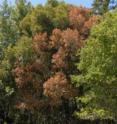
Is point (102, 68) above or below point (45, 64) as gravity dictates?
above

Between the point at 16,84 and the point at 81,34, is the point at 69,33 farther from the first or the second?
the point at 16,84

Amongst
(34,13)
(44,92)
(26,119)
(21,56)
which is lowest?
(26,119)

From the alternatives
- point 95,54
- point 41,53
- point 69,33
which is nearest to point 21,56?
point 41,53

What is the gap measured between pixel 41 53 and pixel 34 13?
2.31m

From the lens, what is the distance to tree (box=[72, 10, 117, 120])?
64.6 ft

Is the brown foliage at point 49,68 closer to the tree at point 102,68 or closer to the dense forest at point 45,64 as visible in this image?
the dense forest at point 45,64

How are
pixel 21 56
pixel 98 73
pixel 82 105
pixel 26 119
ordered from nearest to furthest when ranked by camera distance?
1. pixel 98 73
2. pixel 82 105
3. pixel 21 56
4. pixel 26 119


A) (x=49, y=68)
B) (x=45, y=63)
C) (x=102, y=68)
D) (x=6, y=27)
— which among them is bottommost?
(x=49, y=68)

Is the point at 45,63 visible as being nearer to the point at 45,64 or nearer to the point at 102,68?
the point at 45,64

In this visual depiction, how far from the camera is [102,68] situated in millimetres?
19797

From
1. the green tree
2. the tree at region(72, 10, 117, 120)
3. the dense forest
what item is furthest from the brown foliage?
the tree at region(72, 10, 117, 120)

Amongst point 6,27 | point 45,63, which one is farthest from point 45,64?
point 6,27

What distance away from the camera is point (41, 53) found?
26203 millimetres

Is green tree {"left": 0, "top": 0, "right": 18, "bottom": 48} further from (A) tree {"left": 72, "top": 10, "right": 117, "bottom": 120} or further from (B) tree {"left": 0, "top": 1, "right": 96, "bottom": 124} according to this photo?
(A) tree {"left": 72, "top": 10, "right": 117, "bottom": 120}
